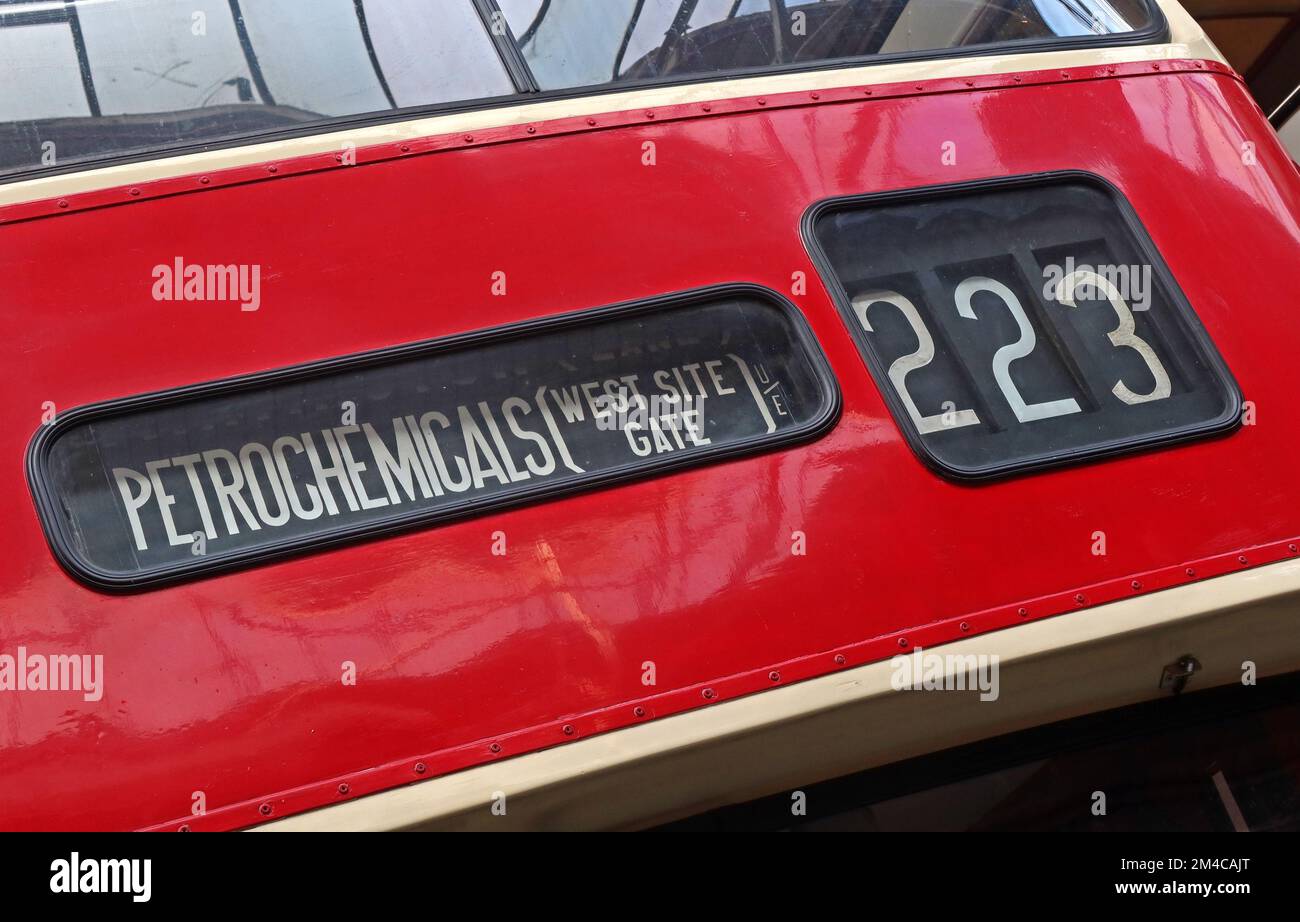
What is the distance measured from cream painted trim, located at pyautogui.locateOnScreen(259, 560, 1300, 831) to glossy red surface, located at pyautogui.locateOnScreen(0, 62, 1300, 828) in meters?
0.04

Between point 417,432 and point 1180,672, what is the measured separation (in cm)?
154

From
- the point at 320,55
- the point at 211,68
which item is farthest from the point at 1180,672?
the point at 211,68

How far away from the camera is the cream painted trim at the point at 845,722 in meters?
2.18

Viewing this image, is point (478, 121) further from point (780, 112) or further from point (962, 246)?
point (962, 246)

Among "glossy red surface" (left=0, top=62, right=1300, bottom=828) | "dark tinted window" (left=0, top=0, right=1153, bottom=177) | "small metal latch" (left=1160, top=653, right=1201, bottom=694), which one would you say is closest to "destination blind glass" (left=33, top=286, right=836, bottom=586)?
"glossy red surface" (left=0, top=62, right=1300, bottom=828)

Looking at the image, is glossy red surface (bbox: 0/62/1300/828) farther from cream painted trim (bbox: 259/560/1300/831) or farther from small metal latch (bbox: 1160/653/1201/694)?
small metal latch (bbox: 1160/653/1201/694)

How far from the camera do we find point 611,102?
2797mm

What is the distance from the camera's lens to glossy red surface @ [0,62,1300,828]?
217 centimetres

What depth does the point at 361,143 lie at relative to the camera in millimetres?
2656

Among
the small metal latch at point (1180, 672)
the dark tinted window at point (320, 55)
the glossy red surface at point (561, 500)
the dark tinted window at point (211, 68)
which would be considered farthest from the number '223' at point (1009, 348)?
the dark tinted window at point (211, 68)
